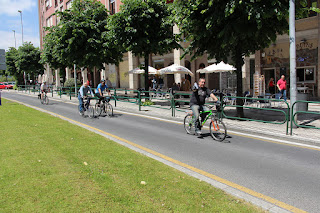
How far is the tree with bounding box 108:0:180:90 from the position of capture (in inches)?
639

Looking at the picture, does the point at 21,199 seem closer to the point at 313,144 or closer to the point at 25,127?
the point at 25,127

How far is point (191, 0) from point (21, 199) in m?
9.01

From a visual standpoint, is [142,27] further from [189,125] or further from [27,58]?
[27,58]

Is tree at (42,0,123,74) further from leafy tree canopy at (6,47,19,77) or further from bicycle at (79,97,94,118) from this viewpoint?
leafy tree canopy at (6,47,19,77)

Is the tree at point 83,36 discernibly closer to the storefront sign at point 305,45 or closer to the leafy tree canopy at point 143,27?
the leafy tree canopy at point 143,27

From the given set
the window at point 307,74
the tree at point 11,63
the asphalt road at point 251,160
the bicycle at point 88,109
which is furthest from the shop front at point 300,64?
the tree at point 11,63

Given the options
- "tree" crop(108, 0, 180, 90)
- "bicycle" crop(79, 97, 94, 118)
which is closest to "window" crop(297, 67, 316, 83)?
"tree" crop(108, 0, 180, 90)

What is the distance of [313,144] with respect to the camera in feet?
23.8

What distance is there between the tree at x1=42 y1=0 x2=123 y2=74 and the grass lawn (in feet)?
51.1

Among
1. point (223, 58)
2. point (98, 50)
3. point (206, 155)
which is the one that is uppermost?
point (98, 50)

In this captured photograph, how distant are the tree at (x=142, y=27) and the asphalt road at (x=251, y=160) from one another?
27.8 ft

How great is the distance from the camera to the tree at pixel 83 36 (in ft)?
68.1

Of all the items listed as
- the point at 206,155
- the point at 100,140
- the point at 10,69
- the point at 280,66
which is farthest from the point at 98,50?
the point at 10,69

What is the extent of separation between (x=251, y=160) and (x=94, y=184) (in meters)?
3.53
